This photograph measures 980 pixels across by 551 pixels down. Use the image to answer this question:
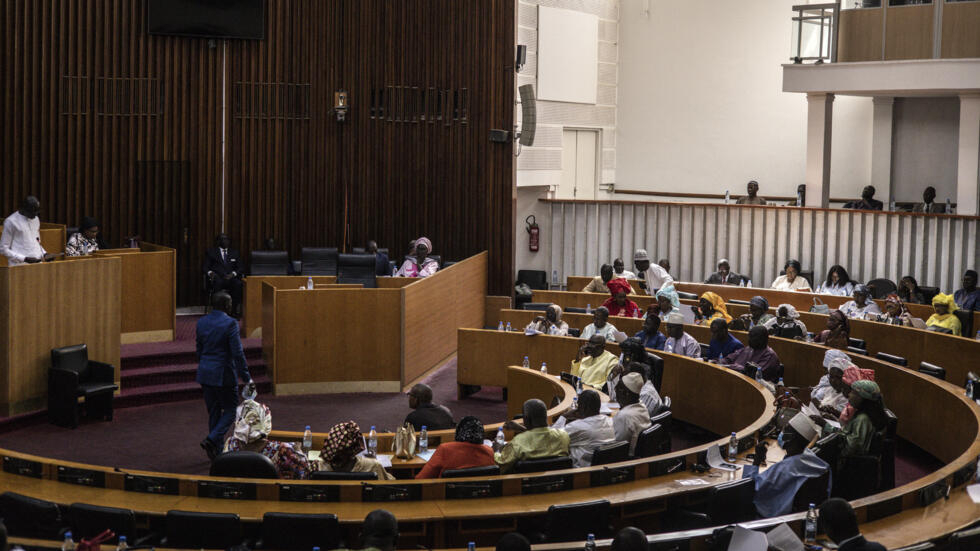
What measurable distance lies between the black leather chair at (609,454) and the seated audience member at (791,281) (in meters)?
8.14

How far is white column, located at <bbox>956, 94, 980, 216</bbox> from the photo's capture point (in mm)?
15055

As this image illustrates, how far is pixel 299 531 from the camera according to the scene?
5211 millimetres

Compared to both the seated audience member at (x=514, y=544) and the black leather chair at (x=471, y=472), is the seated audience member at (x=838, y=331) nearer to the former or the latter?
the black leather chair at (x=471, y=472)

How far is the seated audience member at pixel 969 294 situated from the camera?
12039 millimetres

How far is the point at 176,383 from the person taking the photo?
37.5 feet

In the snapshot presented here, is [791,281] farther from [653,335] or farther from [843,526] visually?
[843,526]

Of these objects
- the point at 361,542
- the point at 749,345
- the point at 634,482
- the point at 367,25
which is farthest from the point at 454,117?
the point at 361,542

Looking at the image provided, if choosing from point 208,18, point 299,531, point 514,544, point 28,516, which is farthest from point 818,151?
point 28,516

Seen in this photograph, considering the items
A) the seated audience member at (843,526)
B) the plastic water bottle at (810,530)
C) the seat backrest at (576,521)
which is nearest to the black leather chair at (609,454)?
the seat backrest at (576,521)

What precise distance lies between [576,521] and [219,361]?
14.2ft

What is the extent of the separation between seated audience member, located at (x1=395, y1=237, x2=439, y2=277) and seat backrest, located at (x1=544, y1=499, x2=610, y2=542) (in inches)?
337

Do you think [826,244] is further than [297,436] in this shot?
A: Yes

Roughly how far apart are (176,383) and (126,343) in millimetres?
1229

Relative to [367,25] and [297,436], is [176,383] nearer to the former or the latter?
[297,436]
